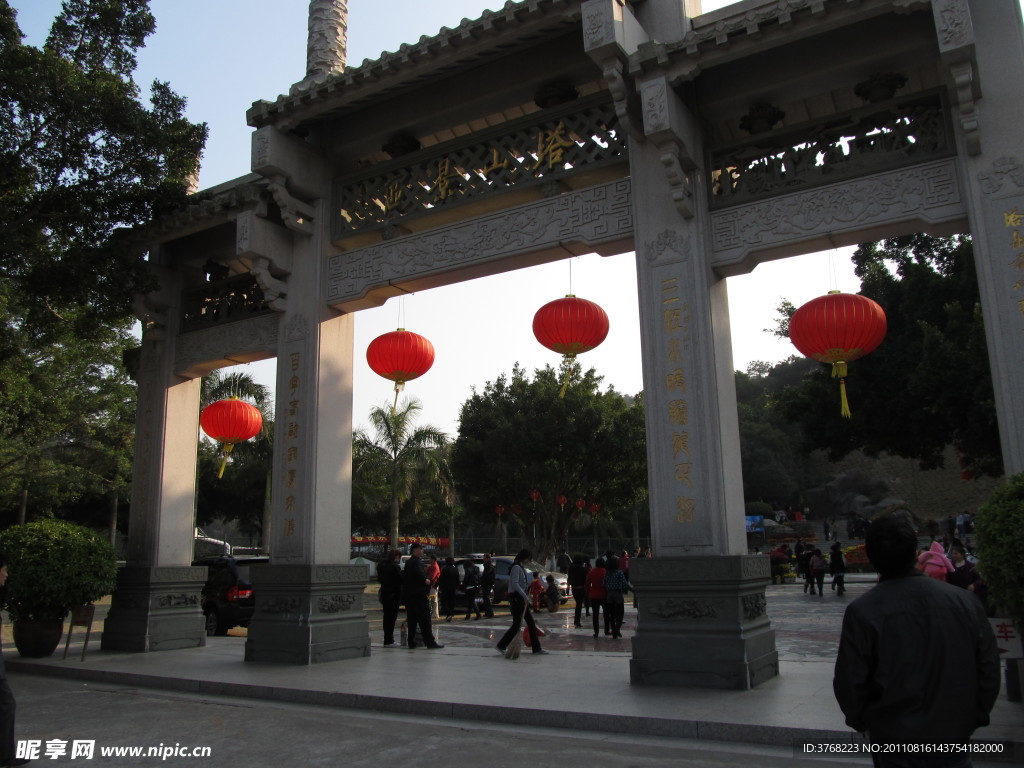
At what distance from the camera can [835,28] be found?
21.7ft

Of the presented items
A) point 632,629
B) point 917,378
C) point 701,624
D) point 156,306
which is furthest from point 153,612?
point 917,378

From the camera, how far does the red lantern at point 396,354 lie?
8.81m

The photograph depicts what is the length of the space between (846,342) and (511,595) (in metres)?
4.67

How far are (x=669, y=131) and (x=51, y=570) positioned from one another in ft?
26.2

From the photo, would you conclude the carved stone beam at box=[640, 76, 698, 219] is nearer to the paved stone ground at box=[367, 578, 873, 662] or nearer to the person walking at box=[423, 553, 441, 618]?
the paved stone ground at box=[367, 578, 873, 662]

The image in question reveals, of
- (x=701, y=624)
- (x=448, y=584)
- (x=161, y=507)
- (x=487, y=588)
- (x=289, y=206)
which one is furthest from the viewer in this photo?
(x=487, y=588)

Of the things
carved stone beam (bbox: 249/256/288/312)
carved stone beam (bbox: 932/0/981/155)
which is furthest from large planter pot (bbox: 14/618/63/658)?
carved stone beam (bbox: 932/0/981/155)

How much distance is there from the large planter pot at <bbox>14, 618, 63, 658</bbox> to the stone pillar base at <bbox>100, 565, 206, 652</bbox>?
75 cm

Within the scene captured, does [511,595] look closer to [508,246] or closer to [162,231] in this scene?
[508,246]

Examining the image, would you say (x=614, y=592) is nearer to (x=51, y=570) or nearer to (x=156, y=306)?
(x=51, y=570)

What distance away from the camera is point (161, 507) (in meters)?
10.2

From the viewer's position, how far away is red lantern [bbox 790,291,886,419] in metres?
7.01

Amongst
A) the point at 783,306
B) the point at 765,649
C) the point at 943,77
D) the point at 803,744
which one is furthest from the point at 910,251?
the point at 803,744

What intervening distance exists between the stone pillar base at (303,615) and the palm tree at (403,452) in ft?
65.4
